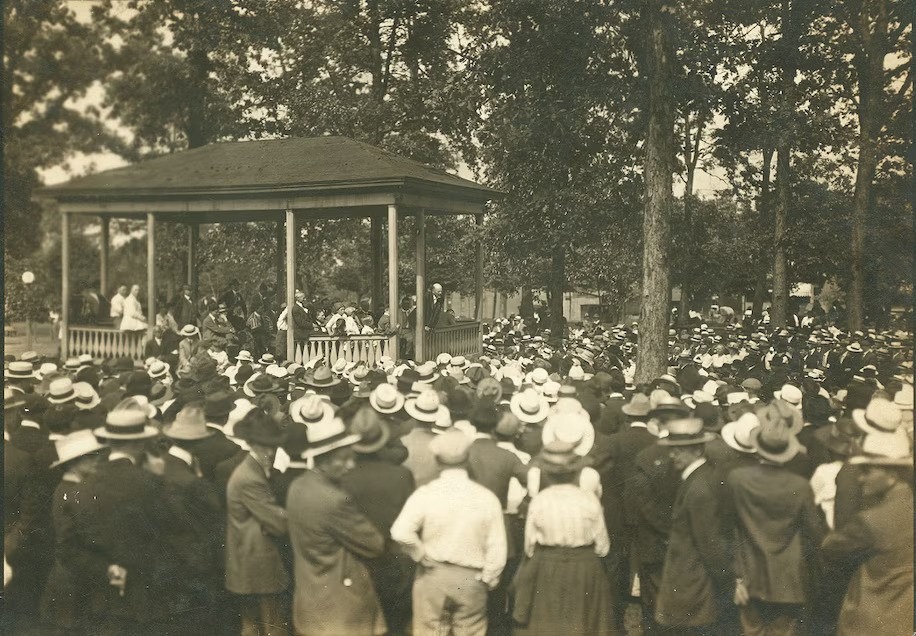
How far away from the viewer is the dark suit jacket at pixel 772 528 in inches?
206

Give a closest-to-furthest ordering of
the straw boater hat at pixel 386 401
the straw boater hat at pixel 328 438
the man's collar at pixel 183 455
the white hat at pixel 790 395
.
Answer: the straw boater hat at pixel 328 438 → the man's collar at pixel 183 455 → the straw boater hat at pixel 386 401 → the white hat at pixel 790 395

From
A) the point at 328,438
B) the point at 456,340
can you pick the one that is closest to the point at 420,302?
the point at 456,340

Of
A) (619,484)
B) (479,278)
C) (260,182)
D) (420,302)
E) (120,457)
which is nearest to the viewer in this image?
(120,457)

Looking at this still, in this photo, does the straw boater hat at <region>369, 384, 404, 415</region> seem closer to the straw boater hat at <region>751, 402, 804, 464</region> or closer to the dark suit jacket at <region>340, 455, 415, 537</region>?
the dark suit jacket at <region>340, 455, 415, 537</region>

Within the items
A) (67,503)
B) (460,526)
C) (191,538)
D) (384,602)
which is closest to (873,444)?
(460,526)

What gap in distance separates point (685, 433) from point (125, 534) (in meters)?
4.24

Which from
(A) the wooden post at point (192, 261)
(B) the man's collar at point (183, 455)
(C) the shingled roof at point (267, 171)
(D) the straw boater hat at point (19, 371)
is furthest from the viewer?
(A) the wooden post at point (192, 261)

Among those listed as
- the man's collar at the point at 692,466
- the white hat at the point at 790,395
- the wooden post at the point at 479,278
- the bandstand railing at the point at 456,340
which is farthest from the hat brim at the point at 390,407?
the wooden post at the point at 479,278

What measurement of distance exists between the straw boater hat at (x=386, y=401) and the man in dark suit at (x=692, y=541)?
7.03 ft

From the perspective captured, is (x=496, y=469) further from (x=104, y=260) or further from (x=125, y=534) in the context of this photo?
(x=104, y=260)

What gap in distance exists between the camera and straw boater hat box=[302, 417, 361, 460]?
17.5 ft

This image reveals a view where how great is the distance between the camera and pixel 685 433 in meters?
5.88

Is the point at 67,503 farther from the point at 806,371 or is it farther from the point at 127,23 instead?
the point at 806,371

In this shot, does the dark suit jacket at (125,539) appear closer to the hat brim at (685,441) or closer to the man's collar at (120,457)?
the man's collar at (120,457)
